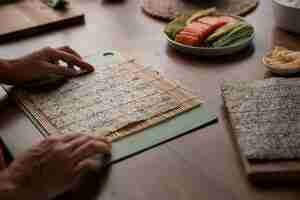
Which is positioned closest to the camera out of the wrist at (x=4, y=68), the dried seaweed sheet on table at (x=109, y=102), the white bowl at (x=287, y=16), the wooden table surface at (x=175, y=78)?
the wooden table surface at (x=175, y=78)

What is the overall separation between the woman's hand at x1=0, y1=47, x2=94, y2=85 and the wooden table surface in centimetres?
11

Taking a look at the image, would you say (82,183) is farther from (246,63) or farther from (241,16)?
(241,16)

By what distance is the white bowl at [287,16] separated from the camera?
44.6 inches

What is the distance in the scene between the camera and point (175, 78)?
3.31 feet

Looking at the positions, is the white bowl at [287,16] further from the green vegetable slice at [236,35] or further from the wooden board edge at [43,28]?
the wooden board edge at [43,28]

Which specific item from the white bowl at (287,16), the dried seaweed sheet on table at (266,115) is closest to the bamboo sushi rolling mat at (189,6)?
the white bowl at (287,16)

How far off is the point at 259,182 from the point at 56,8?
3.07ft

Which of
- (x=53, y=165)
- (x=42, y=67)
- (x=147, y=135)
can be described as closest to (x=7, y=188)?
(x=53, y=165)

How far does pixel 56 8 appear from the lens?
1.42m

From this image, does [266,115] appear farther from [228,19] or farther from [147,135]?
[228,19]

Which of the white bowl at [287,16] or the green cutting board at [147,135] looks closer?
the green cutting board at [147,135]

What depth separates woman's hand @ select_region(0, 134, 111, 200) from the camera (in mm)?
733

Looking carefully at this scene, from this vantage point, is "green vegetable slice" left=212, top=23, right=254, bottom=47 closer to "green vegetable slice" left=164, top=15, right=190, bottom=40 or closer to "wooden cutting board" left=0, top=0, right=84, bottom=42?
"green vegetable slice" left=164, top=15, right=190, bottom=40

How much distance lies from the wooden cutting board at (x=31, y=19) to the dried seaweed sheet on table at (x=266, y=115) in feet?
1.99
